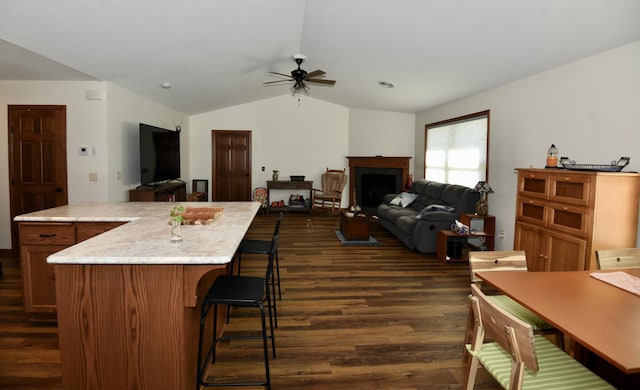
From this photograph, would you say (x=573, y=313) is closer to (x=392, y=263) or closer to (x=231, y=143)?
(x=392, y=263)

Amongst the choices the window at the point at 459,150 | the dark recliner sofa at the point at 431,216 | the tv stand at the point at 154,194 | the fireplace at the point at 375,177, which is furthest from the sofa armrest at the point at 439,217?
the tv stand at the point at 154,194

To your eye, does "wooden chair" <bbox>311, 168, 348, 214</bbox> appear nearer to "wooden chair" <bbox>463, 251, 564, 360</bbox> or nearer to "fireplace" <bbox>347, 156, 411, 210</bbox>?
"fireplace" <bbox>347, 156, 411, 210</bbox>

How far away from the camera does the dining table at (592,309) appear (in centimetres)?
135

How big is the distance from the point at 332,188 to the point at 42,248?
21.1 ft

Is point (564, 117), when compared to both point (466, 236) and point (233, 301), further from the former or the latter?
point (233, 301)

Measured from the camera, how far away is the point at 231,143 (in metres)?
8.96

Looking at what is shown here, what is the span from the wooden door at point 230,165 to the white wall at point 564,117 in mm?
5180

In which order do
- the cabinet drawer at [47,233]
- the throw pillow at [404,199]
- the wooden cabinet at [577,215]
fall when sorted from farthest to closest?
the throw pillow at [404,199] → the wooden cabinet at [577,215] → the cabinet drawer at [47,233]

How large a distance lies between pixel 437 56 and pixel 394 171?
171 inches

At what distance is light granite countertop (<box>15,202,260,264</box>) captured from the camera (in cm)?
184

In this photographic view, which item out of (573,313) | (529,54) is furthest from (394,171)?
(573,313)

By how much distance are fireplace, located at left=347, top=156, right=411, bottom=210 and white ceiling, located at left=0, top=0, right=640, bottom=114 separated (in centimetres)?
282

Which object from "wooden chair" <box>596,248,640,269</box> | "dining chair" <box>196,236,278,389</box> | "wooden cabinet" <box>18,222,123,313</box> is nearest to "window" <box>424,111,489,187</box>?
"wooden chair" <box>596,248,640,269</box>

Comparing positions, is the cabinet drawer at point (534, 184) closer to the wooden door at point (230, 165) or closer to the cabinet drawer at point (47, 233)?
the cabinet drawer at point (47, 233)
